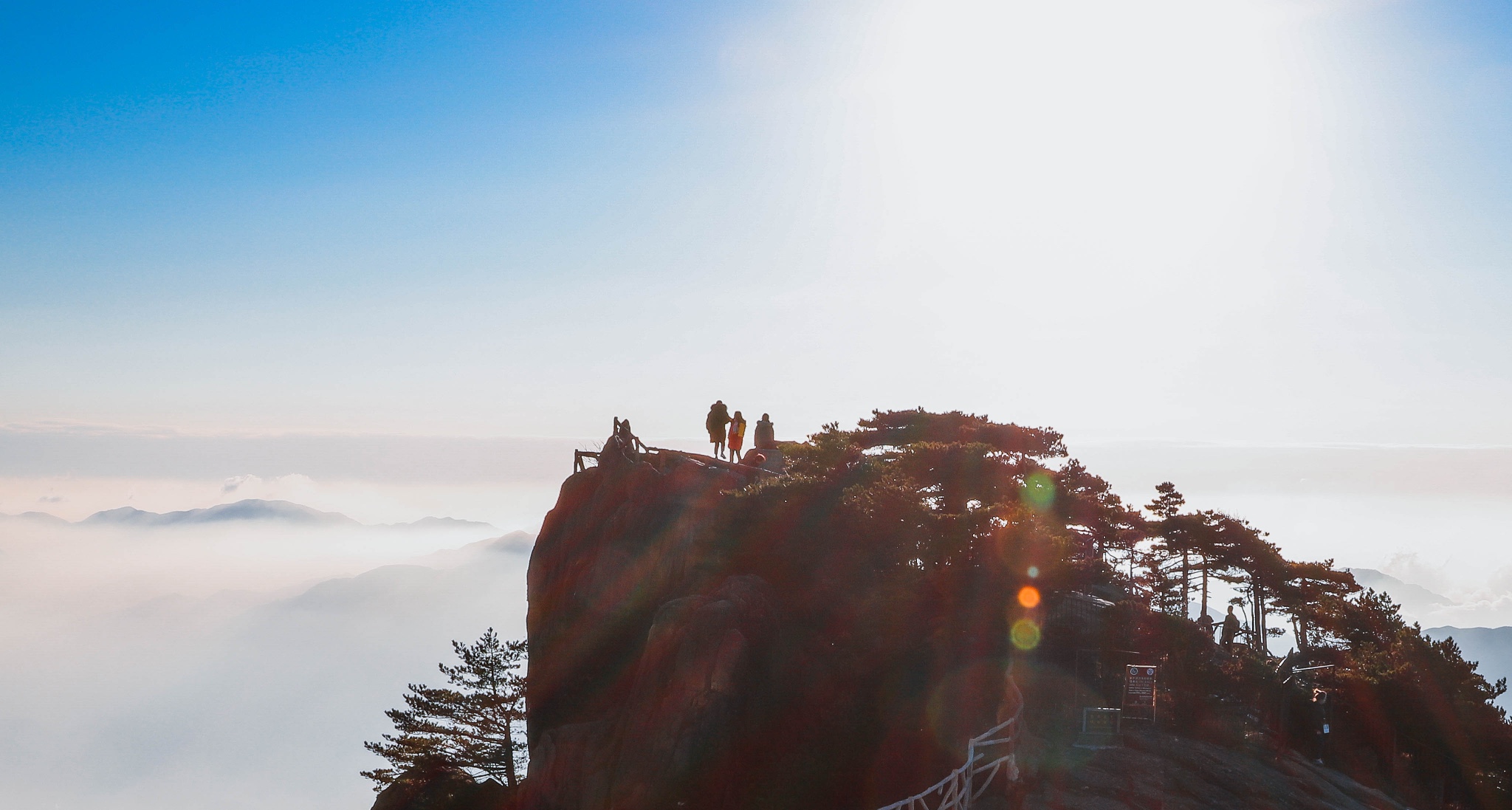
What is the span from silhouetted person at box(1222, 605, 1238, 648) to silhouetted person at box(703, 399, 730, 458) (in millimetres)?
20010

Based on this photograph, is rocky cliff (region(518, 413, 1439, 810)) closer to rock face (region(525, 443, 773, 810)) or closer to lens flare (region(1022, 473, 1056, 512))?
rock face (region(525, 443, 773, 810))

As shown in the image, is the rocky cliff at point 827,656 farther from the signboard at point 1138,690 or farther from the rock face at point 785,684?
the signboard at point 1138,690

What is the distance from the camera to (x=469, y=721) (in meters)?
39.2

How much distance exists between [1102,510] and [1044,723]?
17118 millimetres

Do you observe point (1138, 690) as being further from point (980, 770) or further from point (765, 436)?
point (765, 436)

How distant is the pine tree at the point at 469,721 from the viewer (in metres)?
38.9

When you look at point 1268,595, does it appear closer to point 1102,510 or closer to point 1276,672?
point 1102,510

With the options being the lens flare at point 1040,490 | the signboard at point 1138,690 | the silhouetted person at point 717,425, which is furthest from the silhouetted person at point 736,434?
the signboard at point 1138,690

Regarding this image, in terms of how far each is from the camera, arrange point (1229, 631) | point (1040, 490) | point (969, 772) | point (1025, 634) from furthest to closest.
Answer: point (1040, 490), point (1229, 631), point (1025, 634), point (969, 772)

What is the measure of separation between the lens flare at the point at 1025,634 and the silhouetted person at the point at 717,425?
16089 mm

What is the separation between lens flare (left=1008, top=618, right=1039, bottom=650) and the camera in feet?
86.2

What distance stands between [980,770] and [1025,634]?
28.7 ft

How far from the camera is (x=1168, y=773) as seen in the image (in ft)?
68.9

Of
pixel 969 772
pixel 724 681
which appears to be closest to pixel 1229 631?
pixel 724 681
